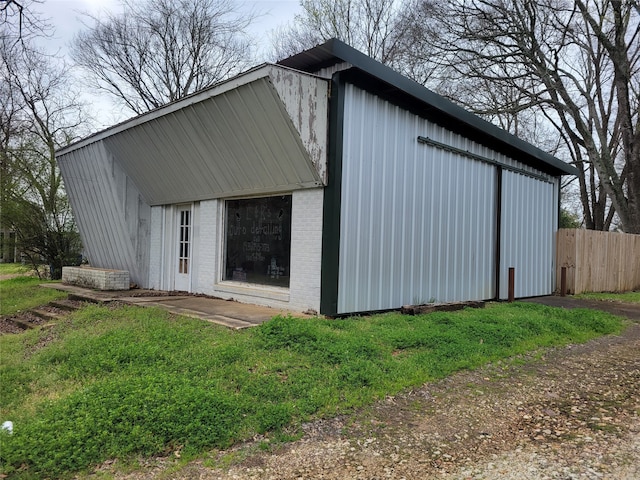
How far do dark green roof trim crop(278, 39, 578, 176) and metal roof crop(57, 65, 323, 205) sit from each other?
808 millimetres

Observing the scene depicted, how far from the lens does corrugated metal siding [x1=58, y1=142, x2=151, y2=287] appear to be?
1134cm

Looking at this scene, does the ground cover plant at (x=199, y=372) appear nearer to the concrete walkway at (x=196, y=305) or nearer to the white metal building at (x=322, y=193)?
the concrete walkway at (x=196, y=305)

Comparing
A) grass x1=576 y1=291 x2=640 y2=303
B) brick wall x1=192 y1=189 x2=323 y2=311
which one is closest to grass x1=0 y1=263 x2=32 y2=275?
brick wall x1=192 y1=189 x2=323 y2=311

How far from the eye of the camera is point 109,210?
38.5 feet

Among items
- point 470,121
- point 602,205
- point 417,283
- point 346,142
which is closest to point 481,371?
point 417,283

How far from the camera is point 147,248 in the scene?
11.3m

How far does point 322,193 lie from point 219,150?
2.57 m

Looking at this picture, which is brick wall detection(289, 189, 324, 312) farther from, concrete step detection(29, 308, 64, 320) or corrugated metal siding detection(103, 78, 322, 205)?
concrete step detection(29, 308, 64, 320)

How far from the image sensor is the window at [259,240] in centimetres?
795

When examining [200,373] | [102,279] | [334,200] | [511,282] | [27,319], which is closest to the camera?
[200,373]

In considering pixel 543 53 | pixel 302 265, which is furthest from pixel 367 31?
pixel 302 265

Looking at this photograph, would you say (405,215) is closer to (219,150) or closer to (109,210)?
(219,150)

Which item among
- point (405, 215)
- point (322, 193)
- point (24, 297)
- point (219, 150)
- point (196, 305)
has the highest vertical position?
point (219, 150)

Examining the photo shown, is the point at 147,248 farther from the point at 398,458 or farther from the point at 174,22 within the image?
the point at 174,22
